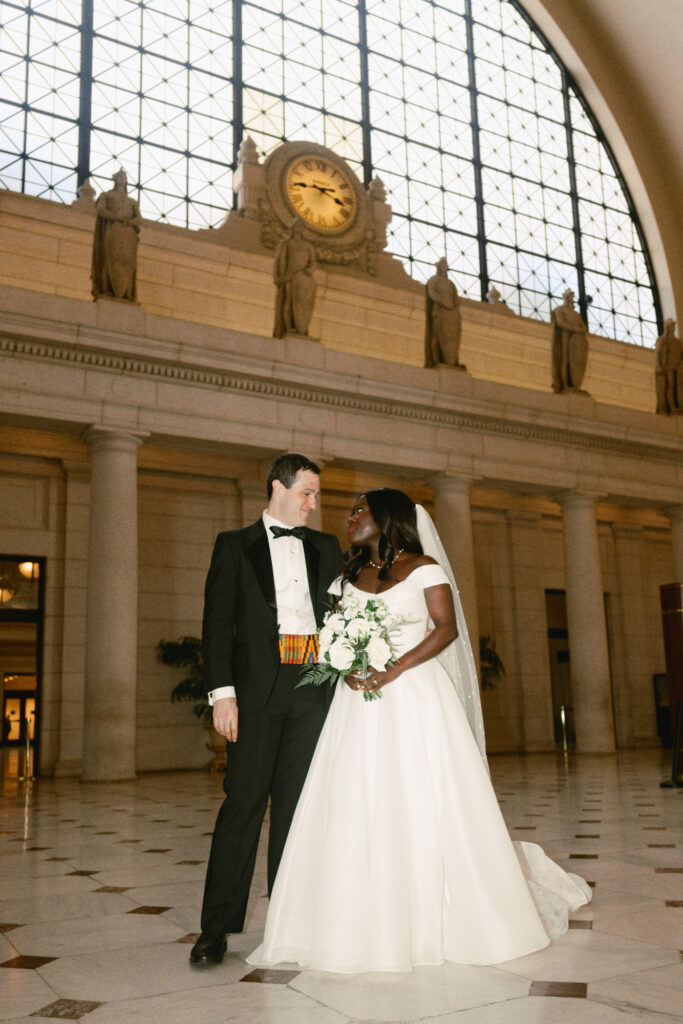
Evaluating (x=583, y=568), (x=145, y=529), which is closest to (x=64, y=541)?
(x=145, y=529)

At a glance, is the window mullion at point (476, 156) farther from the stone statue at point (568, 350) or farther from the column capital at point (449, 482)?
the column capital at point (449, 482)

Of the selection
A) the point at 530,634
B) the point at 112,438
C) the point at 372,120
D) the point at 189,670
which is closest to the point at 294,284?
the point at 112,438

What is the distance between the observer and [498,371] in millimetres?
21672

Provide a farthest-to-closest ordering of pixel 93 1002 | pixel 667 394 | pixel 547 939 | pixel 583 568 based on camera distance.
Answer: pixel 667 394
pixel 583 568
pixel 547 939
pixel 93 1002

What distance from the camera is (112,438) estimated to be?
44.1 ft

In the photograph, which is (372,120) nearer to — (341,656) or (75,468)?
(75,468)

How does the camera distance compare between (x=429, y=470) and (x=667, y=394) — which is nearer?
(x=429, y=470)

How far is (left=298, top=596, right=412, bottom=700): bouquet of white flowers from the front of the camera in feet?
11.8

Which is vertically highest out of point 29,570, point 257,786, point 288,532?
point 29,570

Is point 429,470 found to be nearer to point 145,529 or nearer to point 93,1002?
point 145,529

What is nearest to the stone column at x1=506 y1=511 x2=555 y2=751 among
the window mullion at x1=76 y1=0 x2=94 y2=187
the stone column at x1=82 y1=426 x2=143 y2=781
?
the stone column at x1=82 y1=426 x2=143 y2=781

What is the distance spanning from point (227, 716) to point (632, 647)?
782 inches

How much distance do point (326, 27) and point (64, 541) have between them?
1391 cm

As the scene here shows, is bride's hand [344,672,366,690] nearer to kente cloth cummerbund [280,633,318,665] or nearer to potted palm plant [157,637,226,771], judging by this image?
kente cloth cummerbund [280,633,318,665]
